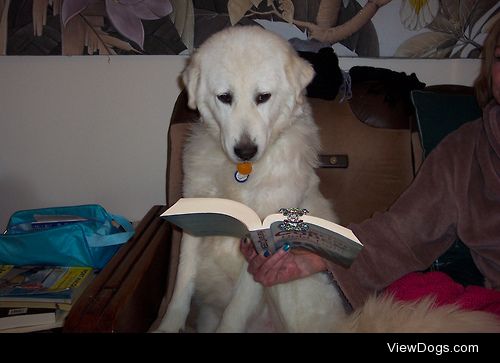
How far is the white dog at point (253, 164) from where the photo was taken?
57.6 inches

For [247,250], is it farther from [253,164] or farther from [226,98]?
[226,98]

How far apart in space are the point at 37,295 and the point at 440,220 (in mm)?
1452

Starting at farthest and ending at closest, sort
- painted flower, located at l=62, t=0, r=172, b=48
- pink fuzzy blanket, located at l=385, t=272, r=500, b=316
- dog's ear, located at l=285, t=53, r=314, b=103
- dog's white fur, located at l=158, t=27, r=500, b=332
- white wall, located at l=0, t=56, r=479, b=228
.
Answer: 1. white wall, located at l=0, t=56, r=479, b=228
2. painted flower, located at l=62, t=0, r=172, b=48
3. dog's ear, located at l=285, t=53, r=314, b=103
4. dog's white fur, located at l=158, t=27, r=500, b=332
5. pink fuzzy blanket, located at l=385, t=272, r=500, b=316

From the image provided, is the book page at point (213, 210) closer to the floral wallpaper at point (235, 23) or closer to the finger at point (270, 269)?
the finger at point (270, 269)

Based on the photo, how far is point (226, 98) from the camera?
1.54 meters

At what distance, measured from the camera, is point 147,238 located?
1.66 m

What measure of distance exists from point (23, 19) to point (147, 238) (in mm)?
1378

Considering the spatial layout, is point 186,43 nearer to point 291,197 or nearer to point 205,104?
point 205,104

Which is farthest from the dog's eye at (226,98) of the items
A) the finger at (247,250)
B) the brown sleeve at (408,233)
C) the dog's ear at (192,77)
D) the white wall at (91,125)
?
the white wall at (91,125)

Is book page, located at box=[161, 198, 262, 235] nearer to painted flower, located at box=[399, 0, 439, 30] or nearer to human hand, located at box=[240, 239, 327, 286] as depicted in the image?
human hand, located at box=[240, 239, 327, 286]

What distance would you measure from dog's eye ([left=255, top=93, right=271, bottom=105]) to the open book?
21.1 inches

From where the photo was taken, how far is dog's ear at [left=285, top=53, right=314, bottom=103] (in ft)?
5.24

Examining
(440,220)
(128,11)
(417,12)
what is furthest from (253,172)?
(417,12)

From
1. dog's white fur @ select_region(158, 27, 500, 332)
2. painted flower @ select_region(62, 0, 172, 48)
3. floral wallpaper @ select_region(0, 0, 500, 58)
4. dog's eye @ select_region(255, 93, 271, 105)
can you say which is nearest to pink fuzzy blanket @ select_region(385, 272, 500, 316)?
dog's white fur @ select_region(158, 27, 500, 332)
